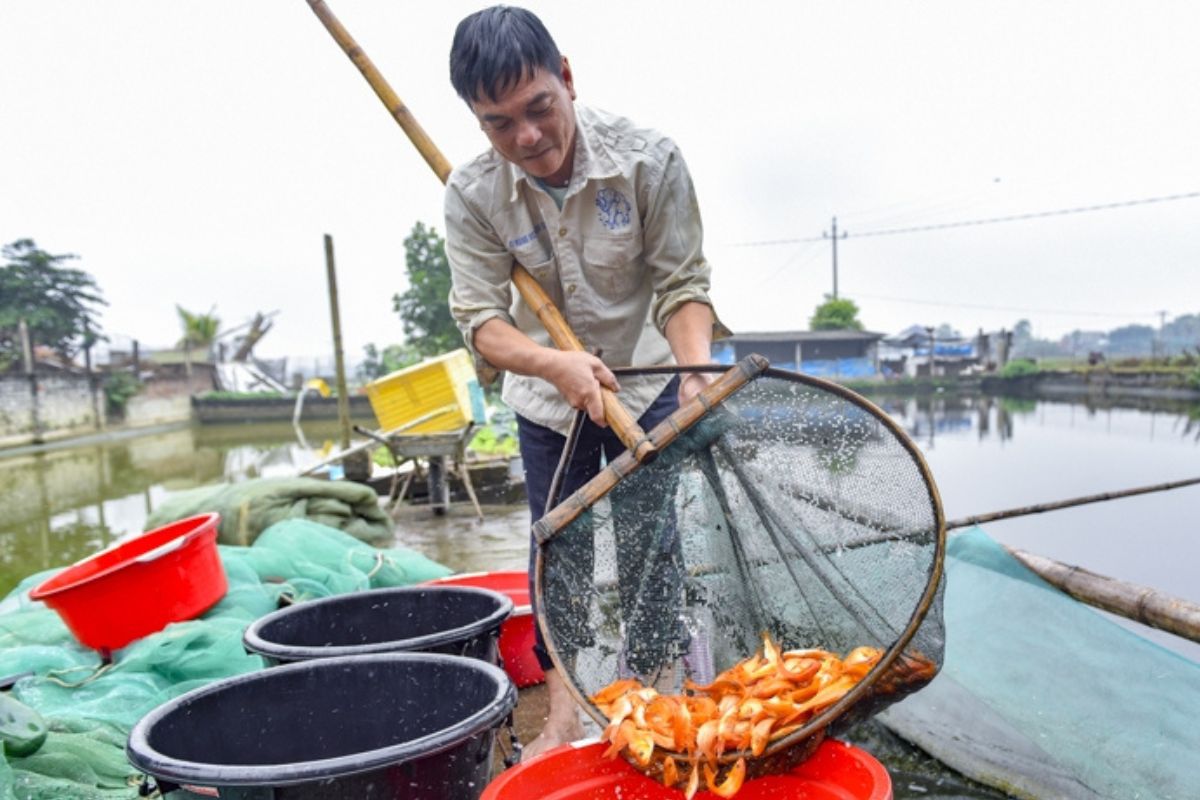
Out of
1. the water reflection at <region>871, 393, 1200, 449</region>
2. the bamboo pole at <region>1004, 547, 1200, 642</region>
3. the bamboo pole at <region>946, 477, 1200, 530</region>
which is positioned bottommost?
the water reflection at <region>871, 393, 1200, 449</region>

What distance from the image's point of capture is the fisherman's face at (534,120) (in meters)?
1.86

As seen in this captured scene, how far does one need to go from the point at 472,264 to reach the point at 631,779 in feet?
4.58

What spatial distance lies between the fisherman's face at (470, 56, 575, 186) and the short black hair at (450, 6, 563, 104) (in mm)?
23

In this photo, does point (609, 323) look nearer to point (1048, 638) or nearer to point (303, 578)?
point (1048, 638)

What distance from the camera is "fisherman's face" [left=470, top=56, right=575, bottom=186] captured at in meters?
1.86

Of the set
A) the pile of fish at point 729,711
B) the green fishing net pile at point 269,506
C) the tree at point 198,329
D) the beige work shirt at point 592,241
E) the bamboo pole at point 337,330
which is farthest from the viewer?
the tree at point 198,329

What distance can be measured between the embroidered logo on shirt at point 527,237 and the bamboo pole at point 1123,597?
2092 mm

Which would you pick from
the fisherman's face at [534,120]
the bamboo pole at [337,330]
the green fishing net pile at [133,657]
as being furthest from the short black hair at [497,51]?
the bamboo pole at [337,330]

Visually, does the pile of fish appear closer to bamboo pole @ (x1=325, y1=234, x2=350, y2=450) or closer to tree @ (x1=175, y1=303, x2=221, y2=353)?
bamboo pole @ (x1=325, y1=234, x2=350, y2=450)

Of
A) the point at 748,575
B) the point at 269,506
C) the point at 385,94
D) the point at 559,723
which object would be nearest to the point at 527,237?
the point at 385,94

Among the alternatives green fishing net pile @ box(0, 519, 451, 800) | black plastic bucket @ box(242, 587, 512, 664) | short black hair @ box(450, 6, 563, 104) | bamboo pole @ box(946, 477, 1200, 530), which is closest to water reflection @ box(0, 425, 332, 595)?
green fishing net pile @ box(0, 519, 451, 800)

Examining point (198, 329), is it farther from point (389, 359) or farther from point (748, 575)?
point (748, 575)

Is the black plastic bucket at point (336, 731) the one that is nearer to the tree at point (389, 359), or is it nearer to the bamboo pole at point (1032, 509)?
the bamboo pole at point (1032, 509)

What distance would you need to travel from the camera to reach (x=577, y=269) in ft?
7.55
